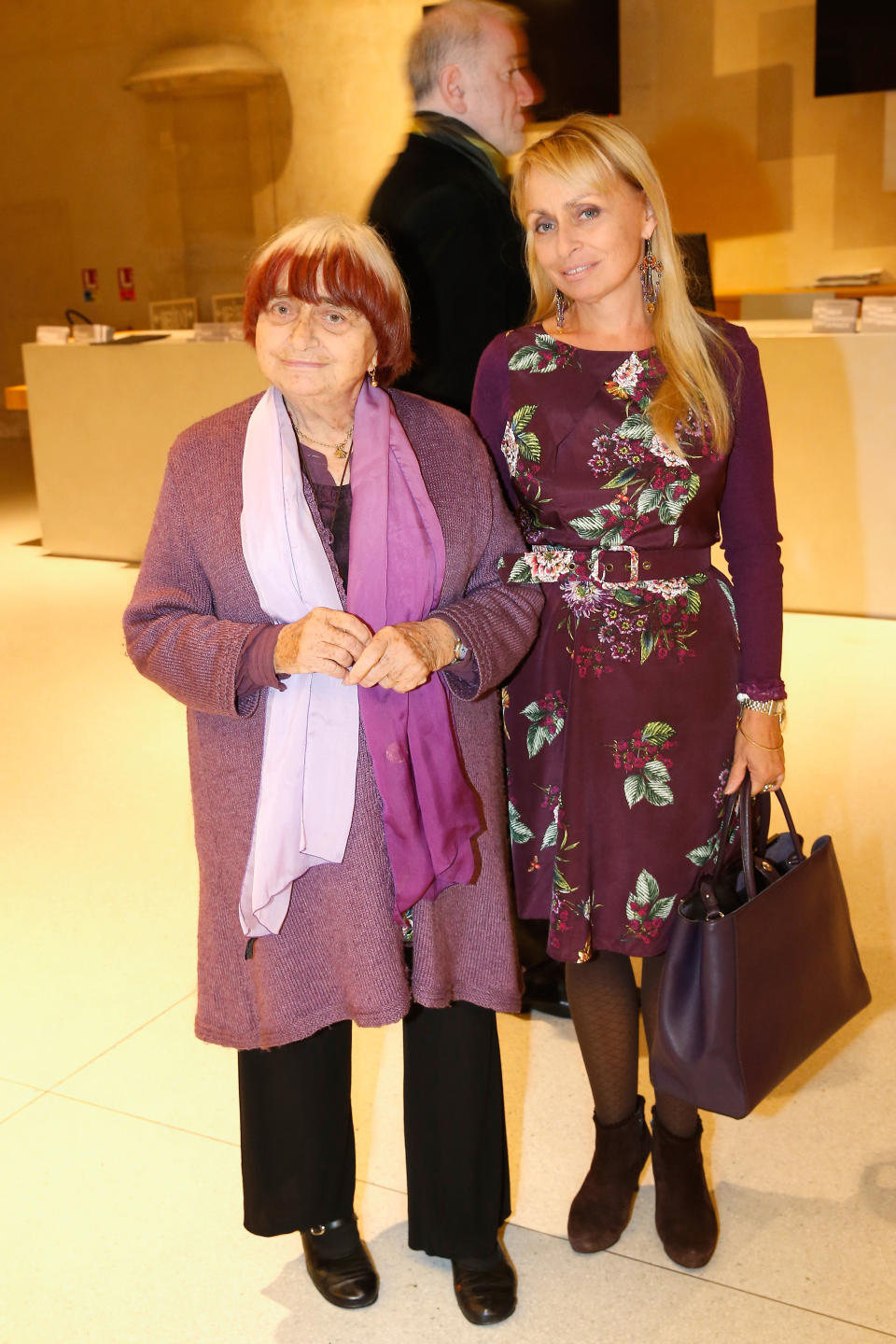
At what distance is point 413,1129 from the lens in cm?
183

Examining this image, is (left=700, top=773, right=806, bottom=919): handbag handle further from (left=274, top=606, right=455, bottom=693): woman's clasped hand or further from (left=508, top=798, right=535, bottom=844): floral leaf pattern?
(left=274, top=606, right=455, bottom=693): woman's clasped hand

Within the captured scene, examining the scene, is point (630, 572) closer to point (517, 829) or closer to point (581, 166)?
point (517, 829)

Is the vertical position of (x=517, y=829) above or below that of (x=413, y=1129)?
above

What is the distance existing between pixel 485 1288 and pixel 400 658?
0.97 metres

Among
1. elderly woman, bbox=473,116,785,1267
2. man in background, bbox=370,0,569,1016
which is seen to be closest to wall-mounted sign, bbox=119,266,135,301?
man in background, bbox=370,0,569,1016

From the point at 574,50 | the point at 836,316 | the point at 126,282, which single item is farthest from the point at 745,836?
the point at 126,282

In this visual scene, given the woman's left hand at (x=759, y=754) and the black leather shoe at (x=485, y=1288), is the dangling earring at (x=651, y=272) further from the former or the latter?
the black leather shoe at (x=485, y=1288)

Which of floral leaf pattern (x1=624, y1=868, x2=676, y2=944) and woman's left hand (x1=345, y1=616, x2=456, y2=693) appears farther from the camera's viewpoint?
floral leaf pattern (x1=624, y1=868, x2=676, y2=944)

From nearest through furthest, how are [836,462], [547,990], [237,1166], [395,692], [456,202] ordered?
[395,692] → [237,1166] → [456,202] → [547,990] → [836,462]

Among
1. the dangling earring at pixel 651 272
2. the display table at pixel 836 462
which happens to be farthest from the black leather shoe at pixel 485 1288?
the display table at pixel 836 462

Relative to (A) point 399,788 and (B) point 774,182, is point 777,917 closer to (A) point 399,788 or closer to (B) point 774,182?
(A) point 399,788

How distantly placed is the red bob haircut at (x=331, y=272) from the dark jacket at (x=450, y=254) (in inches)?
33.8

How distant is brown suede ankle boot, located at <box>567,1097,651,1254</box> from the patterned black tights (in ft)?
0.19

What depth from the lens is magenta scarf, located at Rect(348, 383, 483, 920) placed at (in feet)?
5.25
